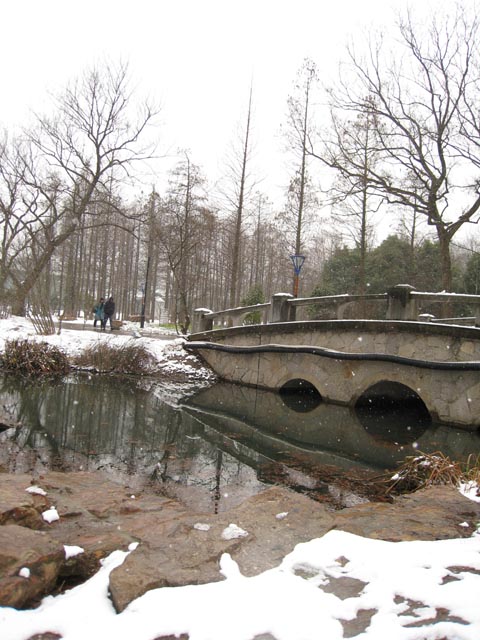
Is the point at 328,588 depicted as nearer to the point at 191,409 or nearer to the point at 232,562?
the point at 232,562

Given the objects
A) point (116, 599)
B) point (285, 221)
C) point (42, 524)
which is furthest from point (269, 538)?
point (285, 221)

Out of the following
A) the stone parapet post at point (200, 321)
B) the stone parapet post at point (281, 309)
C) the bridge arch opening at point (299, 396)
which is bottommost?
the bridge arch opening at point (299, 396)

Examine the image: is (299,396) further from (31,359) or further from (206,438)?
(31,359)

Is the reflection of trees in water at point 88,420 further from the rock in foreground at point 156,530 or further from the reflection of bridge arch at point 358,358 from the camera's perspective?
the reflection of bridge arch at point 358,358

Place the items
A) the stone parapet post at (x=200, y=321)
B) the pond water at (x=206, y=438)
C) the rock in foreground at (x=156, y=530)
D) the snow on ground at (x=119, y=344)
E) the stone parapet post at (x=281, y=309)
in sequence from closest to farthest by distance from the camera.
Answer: the rock in foreground at (x=156, y=530) < the pond water at (x=206, y=438) < the stone parapet post at (x=281, y=309) < the snow on ground at (x=119, y=344) < the stone parapet post at (x=200, y=321)

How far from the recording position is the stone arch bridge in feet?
31.5

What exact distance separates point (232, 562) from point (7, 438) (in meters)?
5.72

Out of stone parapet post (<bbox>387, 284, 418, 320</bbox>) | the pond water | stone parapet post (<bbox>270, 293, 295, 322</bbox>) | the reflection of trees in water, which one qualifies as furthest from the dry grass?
stone parapet post (<bbox>270, 293, 295, 322</bbox>)

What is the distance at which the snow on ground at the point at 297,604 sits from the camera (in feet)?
6.35

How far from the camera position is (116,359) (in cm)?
1398

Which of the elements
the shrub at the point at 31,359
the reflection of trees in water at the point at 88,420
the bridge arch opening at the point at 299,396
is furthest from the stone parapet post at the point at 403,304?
the shrub at the point at 31,359

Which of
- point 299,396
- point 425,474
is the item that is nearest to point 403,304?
point 299,396

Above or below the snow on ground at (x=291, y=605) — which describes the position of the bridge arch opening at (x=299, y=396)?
below

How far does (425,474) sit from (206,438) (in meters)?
3.93
